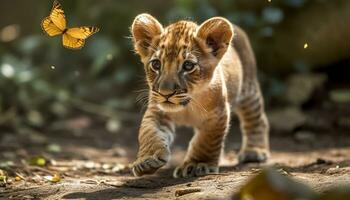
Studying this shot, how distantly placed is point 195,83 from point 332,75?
6.01 m

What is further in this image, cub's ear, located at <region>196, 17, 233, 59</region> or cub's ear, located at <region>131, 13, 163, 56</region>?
cub's ear, located at <region>131, 13, 163, 56</region>

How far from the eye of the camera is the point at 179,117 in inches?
279

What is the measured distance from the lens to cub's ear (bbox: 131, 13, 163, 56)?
7.01m

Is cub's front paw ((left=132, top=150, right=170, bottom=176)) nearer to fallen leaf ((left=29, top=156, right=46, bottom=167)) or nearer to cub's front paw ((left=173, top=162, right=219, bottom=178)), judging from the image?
cub's front paw ((left=173, top=162, right=219, bottom=178))

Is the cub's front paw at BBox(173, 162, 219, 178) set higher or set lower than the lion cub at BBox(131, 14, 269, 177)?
lower

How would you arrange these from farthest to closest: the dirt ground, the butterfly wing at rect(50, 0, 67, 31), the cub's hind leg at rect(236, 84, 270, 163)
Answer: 1. the cub's hind leg at rect(236, 84, 270, 163)
2. the butterfly wing at rect(50, 0, 67, 31)
3. the dirt ground

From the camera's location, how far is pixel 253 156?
8.41 meters

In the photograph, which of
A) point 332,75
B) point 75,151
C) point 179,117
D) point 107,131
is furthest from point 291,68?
point 179,117

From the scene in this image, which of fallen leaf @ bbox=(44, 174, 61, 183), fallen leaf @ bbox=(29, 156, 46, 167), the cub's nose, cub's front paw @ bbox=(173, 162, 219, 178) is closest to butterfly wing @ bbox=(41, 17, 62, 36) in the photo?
the cub's nose

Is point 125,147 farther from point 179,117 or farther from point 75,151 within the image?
point 179,117

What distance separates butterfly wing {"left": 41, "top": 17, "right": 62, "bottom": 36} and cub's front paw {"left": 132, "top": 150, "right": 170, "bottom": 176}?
136cm

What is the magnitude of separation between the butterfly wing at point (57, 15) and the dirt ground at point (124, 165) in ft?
4.54

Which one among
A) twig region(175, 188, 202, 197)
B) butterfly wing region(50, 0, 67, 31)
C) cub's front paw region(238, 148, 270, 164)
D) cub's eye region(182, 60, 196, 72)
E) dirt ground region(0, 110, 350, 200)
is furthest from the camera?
cub's front paw region(238, 148, 270, 164)

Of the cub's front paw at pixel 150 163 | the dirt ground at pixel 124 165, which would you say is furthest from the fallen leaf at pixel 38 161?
the cub's front paw at pixel 150 163
